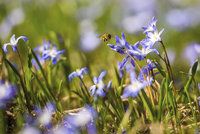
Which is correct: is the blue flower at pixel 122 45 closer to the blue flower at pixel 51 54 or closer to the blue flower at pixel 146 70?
the blue flower at pixel 146 70

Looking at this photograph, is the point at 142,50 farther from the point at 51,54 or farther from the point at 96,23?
the point at 96,23

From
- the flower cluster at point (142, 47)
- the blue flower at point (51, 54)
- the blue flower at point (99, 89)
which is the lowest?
the blue flower at point (99, 89)

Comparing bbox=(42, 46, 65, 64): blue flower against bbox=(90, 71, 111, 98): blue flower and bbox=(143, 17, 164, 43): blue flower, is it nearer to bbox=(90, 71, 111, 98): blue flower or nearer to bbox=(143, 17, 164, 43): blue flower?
bbox=(90, 71, 111, 98): blue flower

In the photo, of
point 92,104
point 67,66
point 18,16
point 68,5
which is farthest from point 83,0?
point 92,104

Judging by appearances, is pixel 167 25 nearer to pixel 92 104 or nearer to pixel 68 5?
pixel 68 5

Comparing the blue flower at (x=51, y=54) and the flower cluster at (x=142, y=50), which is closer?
the flower cluster at (x=142, y=50)

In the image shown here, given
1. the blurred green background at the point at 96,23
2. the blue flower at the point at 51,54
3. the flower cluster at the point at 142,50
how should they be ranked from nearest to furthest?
the flower cluster at the point at 142,50, the blue flower at the point at 51,54, the blurred green background at the point at 96,23

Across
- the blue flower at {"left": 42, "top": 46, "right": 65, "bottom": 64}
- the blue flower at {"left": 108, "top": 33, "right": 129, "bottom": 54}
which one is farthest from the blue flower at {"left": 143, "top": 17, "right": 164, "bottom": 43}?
the blue flower at {"left": 42, "top": 46, "right": 65, "bottom": 64}

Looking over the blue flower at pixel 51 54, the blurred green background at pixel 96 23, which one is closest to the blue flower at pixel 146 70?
the blue flower at pixel 51 54
